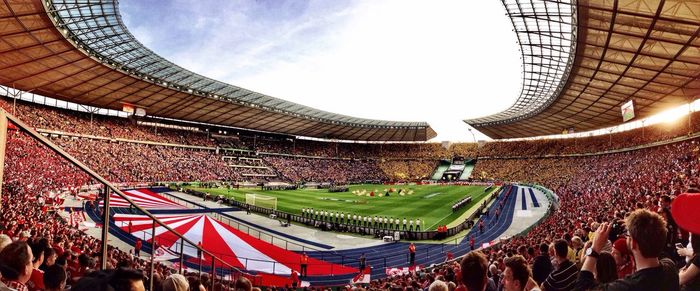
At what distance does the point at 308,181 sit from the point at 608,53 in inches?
2135

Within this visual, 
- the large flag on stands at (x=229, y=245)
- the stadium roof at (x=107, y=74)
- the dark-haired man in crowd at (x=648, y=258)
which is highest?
the stadium roof at (x=107, y=74)

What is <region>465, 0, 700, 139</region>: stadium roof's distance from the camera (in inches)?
775

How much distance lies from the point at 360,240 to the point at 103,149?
42293mm

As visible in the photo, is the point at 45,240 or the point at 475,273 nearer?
the point at 475,273

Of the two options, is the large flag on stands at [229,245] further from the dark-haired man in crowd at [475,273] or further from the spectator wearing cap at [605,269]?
the dark-haired man in crowd at [475,273]

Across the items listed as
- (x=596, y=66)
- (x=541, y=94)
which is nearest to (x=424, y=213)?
(x=596, y=66)

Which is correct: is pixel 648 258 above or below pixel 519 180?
above

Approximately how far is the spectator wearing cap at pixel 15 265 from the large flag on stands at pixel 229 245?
1499 centimetres

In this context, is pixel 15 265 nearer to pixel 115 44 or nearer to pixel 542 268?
pixel 542 268

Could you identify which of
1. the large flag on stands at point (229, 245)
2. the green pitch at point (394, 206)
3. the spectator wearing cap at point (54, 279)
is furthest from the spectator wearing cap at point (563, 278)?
the green pitch at point (394, 206)

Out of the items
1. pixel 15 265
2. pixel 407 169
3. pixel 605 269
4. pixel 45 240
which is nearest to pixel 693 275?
pixel 605 269

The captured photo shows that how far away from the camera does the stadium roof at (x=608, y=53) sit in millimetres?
19688

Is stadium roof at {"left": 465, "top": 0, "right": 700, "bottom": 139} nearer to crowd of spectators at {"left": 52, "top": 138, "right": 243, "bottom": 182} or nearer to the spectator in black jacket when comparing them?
the spectator in black jacket

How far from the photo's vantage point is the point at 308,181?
7231 cm
